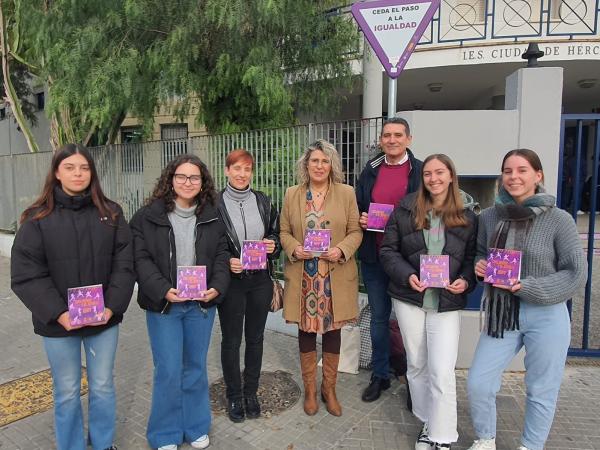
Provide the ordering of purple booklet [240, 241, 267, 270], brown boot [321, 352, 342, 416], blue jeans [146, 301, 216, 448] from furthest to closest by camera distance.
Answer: brown boot [321, 352, 342, 416] → purple booklet [240, 241, 267, 270] → blue jeans [146, 301, 216, 448]

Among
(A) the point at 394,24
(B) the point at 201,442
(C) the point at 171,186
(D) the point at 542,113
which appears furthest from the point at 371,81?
(B) the point at 201,442

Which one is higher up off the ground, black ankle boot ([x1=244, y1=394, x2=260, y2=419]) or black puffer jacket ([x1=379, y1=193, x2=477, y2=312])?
black puffer jacket ([x1=379, y1=193, x2=477, y2=312])

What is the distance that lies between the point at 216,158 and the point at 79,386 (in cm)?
409

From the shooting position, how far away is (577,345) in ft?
15.5

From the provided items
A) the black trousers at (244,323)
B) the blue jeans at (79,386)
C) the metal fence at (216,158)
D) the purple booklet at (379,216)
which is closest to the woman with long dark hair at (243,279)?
the black trousers at (244,323)

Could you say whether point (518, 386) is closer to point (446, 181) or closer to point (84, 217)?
point (446, 181)

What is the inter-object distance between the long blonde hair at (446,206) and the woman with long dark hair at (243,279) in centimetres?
102

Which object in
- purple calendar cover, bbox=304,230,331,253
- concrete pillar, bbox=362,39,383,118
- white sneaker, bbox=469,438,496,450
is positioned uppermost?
concrete pillar, bbox=362,39,383,118

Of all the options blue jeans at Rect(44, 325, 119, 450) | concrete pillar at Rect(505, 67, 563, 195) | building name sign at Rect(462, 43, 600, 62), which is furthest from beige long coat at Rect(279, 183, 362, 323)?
building name sign at Rect(462, 43, 600, 62)

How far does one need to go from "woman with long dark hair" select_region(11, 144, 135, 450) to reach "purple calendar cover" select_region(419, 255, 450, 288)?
1.74 meters

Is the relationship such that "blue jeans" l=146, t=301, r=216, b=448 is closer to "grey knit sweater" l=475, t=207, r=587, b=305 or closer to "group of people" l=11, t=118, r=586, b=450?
"group of people" l=11, t=118, r=586, b=450

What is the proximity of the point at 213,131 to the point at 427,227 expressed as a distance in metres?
5.01

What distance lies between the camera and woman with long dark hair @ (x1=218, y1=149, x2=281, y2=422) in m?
3.12

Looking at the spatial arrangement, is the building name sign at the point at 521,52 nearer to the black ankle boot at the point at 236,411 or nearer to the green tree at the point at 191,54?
the green tree at the point at 191,54
